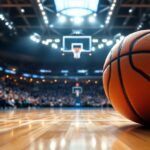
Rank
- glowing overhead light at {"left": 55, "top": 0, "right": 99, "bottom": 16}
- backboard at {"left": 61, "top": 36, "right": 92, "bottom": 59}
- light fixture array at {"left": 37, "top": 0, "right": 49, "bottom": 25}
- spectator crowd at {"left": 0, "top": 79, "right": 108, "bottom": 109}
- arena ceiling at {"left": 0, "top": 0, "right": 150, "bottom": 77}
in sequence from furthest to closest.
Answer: spectator crowd at {"left": 0, "top": 79, "right": 108, "bottom": 109}, backboard at {"left": 61, "top": 36, "right": 92, "bottom": 59}, arena ceiling at {"left": 0, "top": 0, "right": 150, "bottom": 77}, light fixture array at {"left": 37, "top": 0, "right": 49, "bottom": 25}, glowing overhead light at {"left": 55, "top": 0, "right": 99, "bottom": 16}

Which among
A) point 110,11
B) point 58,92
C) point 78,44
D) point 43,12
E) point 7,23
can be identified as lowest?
point 58,92

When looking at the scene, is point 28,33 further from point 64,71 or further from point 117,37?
point 64,71

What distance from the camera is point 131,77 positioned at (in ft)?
8.90

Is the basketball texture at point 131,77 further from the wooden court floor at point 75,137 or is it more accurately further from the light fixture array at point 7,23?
the light fixture array at point 7,23

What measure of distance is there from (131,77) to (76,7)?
10183 mm

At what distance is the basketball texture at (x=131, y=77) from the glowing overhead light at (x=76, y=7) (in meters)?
9.54

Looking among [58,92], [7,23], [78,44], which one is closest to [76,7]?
[78,44]

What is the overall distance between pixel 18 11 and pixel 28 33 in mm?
4603

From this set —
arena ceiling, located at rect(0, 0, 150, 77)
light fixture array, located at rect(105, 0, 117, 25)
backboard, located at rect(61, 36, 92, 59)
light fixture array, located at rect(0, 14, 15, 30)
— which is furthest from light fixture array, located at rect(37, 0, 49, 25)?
light fixture array, located at rect(105, 0, 117, 25)

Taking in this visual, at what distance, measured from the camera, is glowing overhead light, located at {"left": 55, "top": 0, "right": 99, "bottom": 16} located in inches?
482

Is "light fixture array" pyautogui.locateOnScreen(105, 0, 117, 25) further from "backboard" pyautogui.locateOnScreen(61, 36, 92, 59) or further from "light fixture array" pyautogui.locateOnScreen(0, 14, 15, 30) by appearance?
"light fixture array" pyautogui.locateOnScreen(0, 14, 15, 30)

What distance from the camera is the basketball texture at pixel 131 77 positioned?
2.67 m

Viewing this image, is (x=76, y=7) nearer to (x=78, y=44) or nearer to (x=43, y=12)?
(x=43, y=12)

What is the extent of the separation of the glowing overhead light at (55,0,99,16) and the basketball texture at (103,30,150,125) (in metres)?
9.54
